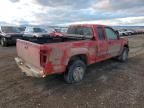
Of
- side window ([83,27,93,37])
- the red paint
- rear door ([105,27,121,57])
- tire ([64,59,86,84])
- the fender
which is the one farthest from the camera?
rear door ([105,27,121,57])

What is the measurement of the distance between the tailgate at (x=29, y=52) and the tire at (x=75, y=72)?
3.58 ft

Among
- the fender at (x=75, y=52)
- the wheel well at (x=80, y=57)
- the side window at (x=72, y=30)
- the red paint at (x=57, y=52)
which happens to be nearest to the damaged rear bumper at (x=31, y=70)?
the red paint at (x=57, y=52)

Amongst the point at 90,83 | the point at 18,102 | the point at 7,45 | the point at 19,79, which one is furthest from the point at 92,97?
the point at 7,45

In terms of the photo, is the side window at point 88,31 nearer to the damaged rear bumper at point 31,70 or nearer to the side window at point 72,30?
the side window at point 72,30

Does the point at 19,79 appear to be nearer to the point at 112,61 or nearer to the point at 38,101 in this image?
the point at 38,101

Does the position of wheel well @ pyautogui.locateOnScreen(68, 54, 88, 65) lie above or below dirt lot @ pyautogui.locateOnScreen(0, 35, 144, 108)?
above

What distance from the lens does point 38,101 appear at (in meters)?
4.18

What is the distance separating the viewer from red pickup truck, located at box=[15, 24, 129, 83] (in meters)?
4.33

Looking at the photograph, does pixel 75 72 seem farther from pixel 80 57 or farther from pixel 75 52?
pixel 75 52

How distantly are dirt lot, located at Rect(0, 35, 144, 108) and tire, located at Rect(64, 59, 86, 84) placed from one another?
0.19 meters

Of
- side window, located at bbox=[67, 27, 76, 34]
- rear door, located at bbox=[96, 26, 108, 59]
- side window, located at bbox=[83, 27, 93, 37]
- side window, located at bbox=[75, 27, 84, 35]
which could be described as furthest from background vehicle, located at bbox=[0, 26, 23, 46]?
rear door, located at bbox=[96, 26, 108, 59]

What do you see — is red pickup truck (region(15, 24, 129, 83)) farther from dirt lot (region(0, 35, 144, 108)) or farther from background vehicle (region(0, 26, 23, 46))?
background vehicle (region(0, 26, 23, 46))

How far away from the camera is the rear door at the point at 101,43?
6.07 metres

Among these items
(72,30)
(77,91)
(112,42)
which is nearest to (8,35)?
(72,30)
